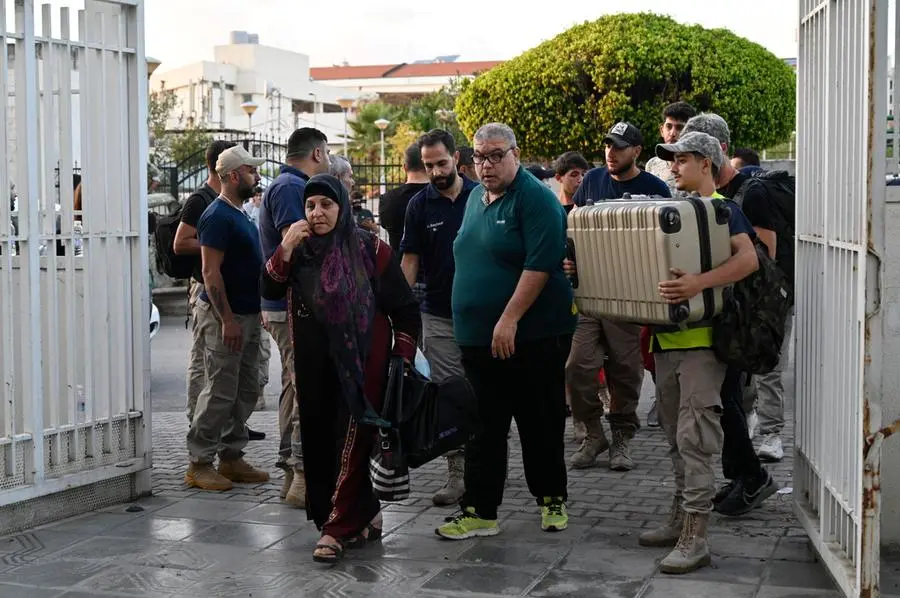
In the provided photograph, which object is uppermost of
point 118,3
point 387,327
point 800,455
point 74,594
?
point 118,3

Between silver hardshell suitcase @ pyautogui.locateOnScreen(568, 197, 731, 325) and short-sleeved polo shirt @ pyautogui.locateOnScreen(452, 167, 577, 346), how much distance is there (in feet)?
1.14

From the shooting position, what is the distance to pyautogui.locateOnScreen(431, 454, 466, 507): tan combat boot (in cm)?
721

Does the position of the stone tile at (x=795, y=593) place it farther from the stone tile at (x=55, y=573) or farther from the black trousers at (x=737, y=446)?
the stone tile at (x=55, y=573)

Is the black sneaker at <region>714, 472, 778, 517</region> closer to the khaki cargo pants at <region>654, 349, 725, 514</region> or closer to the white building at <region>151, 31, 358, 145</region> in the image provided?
the khaki cargo pants at <region>654, 349, 725, 514</region>

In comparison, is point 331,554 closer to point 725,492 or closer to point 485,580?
point 485,580

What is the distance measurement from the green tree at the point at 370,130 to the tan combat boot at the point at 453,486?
49369 mm

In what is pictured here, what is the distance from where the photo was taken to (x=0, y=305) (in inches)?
254

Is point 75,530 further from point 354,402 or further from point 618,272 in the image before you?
point 618,272

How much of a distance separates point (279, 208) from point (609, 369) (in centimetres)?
259

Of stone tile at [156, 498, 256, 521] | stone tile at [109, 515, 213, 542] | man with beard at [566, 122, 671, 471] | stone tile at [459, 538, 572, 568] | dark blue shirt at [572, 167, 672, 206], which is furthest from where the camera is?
man with beard at [566, 122, 671, 471]

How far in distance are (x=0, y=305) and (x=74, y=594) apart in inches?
65.9

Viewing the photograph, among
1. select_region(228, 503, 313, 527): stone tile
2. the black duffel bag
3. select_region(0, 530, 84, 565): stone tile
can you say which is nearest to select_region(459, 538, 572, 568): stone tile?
the black duffel bag

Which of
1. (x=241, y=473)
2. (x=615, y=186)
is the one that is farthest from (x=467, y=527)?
(x=615, y=186)

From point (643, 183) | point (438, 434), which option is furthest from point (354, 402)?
point (643, 183)
